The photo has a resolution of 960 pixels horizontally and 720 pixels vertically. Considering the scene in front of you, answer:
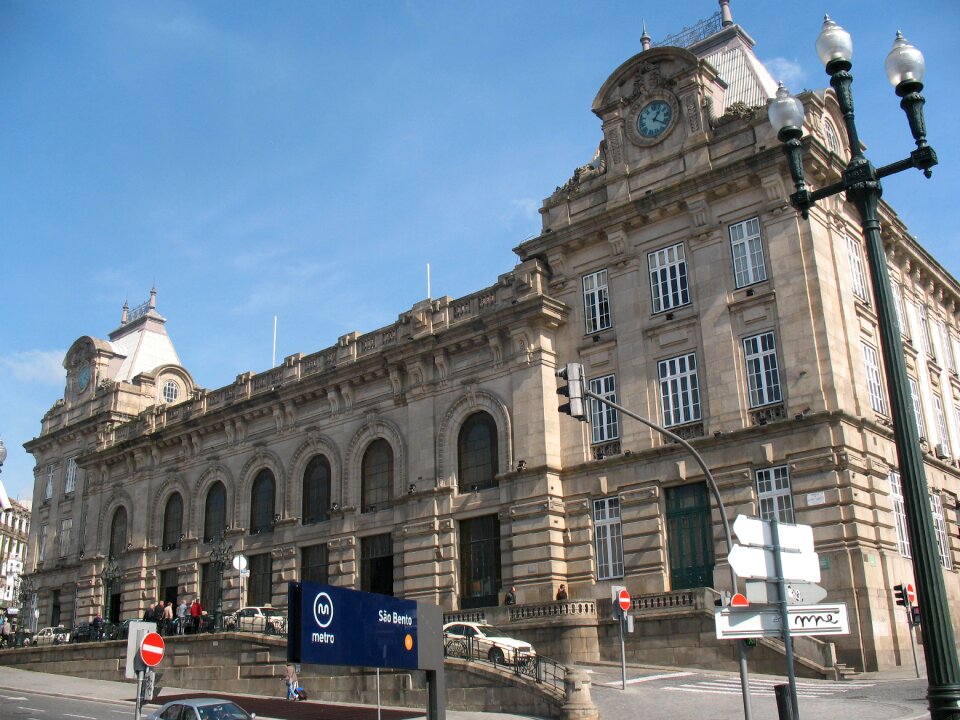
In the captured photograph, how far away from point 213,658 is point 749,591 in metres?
29.1

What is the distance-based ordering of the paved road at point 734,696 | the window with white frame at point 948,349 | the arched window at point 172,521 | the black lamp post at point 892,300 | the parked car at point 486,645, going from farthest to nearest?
the arched window at point 172,521 < the window with white frame at point 948,349 < the parked car at point 486,645 < the paved road at point 734,696 < the black lamp post at point 892,300

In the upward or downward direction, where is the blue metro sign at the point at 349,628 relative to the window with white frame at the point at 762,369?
downward

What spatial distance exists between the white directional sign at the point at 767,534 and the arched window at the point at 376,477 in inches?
1279

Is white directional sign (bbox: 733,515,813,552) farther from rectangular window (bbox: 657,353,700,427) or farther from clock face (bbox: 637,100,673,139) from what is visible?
clock face (bbox: 637,100,673,139)

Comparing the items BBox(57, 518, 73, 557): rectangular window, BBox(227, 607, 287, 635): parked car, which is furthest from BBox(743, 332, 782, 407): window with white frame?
BBox(57, 518, 73, 557): rectangular window

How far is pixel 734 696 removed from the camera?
24.2 m

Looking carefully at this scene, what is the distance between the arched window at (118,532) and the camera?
187ft

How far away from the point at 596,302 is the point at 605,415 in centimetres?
473

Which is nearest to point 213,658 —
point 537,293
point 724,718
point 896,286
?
point 537,293

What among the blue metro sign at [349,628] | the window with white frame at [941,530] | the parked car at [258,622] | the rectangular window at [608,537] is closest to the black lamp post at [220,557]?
the parked car at [258,622]

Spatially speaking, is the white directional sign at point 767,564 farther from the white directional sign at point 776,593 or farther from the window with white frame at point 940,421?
the window with white frame at point 940,421

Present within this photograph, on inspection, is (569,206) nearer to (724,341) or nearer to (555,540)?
(724,341)

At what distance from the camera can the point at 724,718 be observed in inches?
845

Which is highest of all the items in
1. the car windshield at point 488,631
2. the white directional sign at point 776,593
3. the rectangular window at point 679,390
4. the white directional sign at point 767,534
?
the rectangular window at point 679,390
